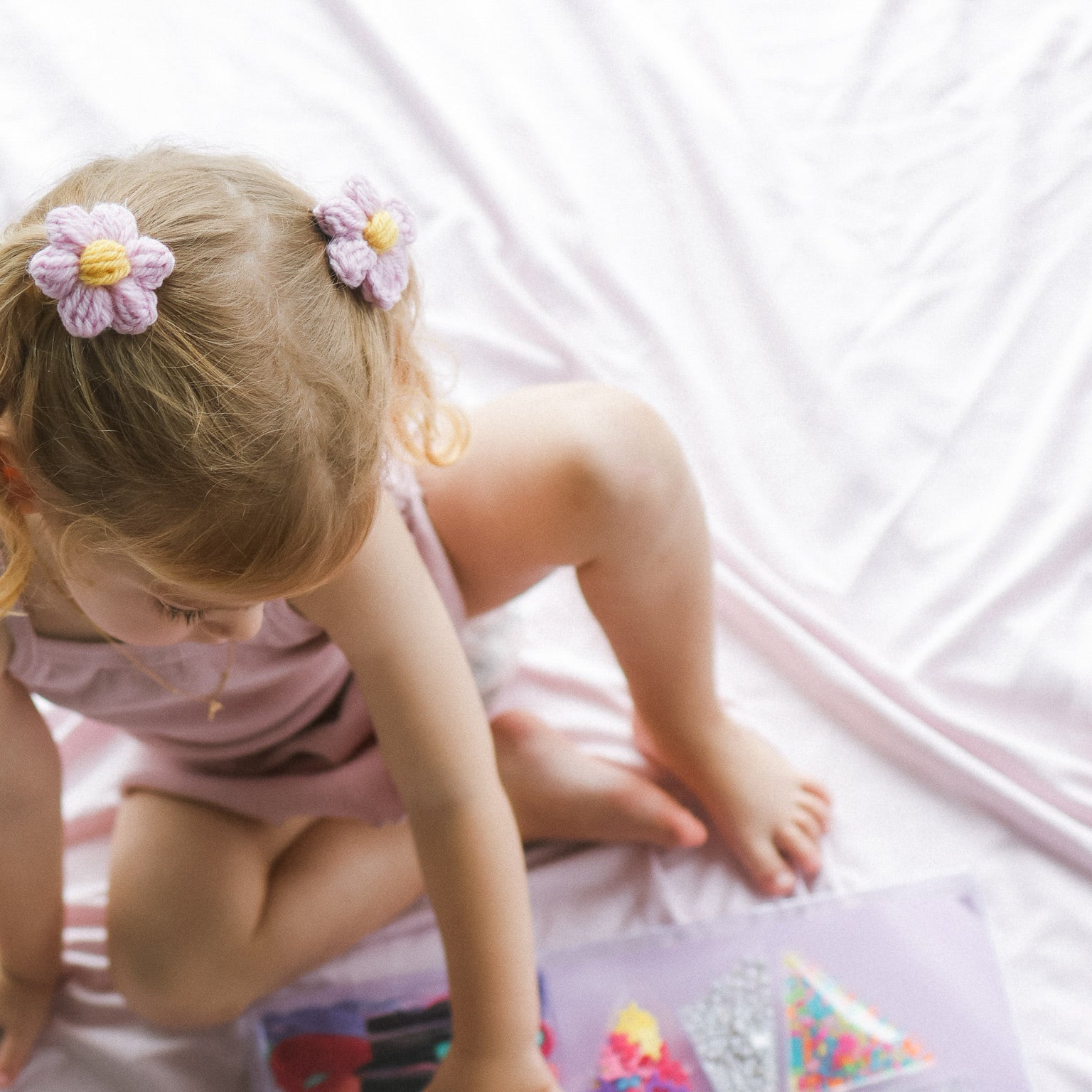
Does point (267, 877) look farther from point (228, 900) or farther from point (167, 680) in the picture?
point (167, 680)

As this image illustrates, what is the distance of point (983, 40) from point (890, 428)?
41 cm

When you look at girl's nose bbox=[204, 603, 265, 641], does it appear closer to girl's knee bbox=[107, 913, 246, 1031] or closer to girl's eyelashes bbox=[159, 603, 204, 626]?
girl's eyelashes bbox=[159, 603, 204, 626]

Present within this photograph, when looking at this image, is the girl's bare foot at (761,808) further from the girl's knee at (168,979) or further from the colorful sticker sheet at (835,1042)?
the girl's knee at (168,979)

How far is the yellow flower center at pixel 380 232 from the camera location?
1.69ft

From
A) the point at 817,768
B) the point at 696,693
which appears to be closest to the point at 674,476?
the point at 696,693

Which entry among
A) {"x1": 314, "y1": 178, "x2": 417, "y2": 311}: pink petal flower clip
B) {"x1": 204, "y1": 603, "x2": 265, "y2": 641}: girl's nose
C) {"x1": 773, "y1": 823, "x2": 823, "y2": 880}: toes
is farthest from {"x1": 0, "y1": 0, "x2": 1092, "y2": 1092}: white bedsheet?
{"x1": 314, "y1": 178, "x2": 417, "y2": 311}: pink petal flower clip

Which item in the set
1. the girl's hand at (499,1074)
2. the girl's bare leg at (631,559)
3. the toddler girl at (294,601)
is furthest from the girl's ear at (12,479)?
the girl's hand at (499,1074)

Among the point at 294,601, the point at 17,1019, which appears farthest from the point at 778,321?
the point at 17,1019

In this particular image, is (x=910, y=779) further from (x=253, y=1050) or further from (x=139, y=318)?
(x=139, y=318)

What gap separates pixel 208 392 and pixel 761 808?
1.68 ft

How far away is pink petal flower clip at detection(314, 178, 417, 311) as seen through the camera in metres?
0.51

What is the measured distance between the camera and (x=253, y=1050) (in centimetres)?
75

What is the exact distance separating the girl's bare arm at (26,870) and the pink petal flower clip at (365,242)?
31 cm

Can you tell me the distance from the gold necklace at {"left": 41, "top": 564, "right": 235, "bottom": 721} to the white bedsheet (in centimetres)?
20
